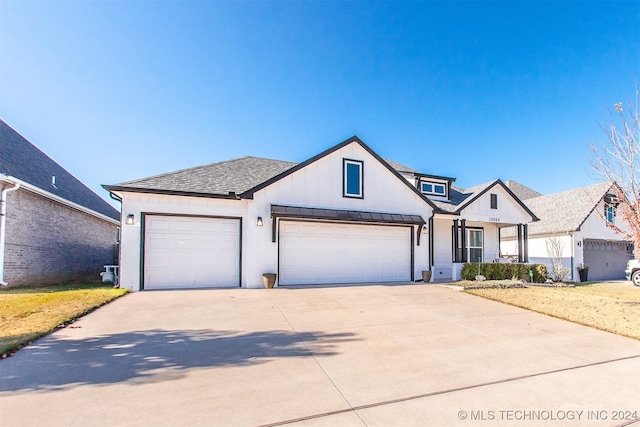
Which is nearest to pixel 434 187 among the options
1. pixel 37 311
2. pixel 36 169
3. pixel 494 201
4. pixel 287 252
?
pixel 494 201

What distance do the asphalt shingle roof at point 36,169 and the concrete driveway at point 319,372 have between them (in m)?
9.26

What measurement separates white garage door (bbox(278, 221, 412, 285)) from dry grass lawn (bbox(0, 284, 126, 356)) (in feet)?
19.5

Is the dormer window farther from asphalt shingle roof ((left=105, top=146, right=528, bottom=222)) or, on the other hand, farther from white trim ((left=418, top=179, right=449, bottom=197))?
asphalt shingle roof ((left=105, top=146, right=528, bottom=222))

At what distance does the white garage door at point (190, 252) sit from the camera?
11.0m

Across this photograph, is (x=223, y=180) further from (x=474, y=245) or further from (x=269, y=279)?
(x=474, y=245)

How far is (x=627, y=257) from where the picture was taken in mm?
21078

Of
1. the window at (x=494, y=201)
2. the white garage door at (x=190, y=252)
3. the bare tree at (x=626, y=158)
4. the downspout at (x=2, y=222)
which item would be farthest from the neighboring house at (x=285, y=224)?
the bare tree at (x=626, y=158)

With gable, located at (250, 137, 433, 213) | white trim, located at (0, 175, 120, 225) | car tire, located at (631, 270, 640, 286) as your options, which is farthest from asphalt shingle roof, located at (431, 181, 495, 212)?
white trim, located at (0, 175, 120, 225)

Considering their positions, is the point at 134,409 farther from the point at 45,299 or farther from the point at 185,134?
the point at 185,134

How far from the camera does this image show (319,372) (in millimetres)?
4109

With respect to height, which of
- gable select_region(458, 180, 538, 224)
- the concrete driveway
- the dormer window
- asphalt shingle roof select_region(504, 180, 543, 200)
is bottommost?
the concrete driveway

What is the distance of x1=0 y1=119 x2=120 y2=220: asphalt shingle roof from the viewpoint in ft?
39.2

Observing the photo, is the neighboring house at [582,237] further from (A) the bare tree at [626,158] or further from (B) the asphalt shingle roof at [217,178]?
(B) the asphalt shingle roof at [217,178]

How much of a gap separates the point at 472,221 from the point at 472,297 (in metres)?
8.10
